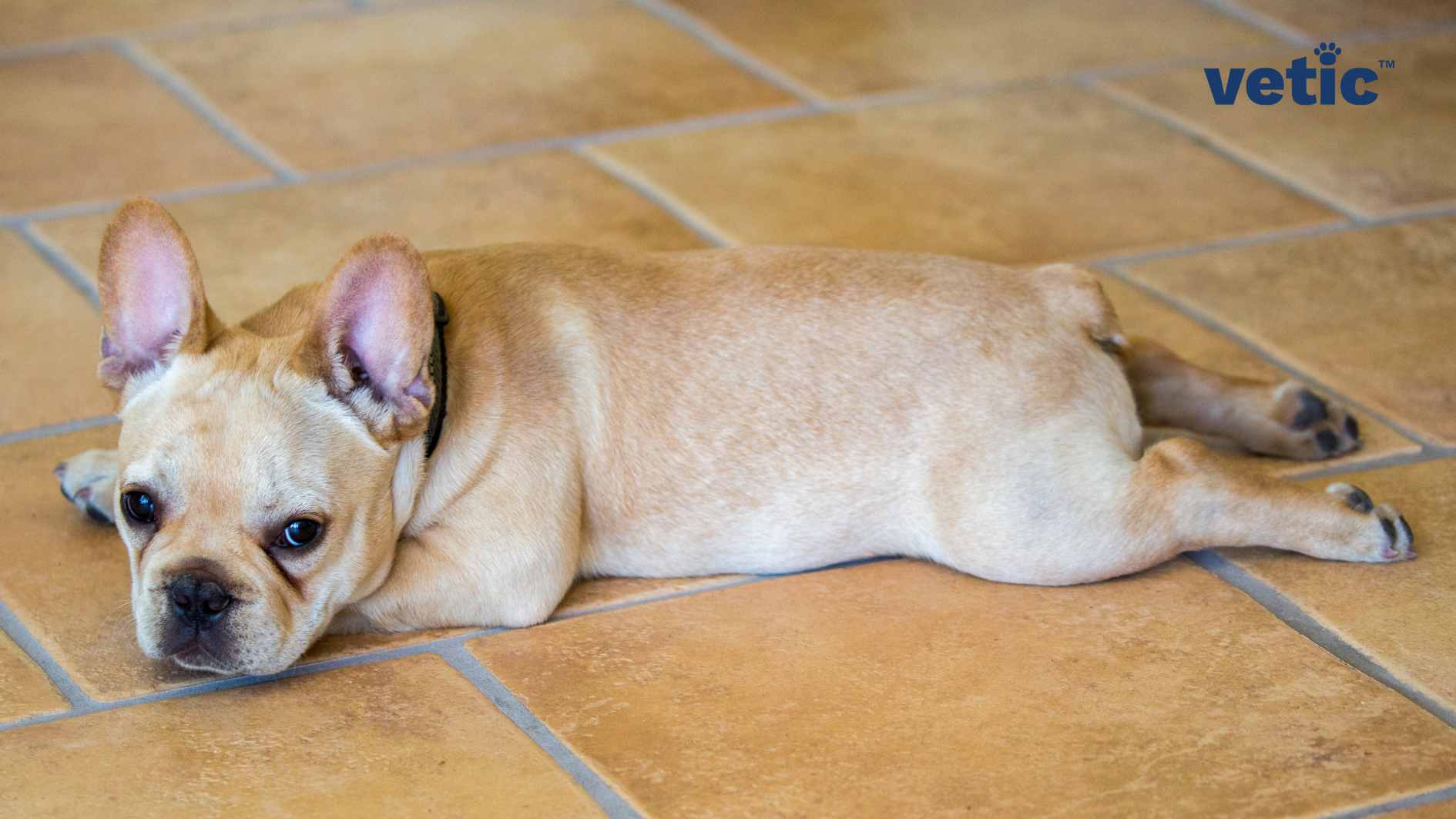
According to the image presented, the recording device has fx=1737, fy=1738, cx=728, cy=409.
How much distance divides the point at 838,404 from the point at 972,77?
271cm

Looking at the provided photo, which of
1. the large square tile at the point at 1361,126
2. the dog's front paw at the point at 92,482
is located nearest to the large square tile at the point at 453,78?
the large square tile at the point at 1361,126

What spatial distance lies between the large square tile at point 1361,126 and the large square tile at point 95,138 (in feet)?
8.79

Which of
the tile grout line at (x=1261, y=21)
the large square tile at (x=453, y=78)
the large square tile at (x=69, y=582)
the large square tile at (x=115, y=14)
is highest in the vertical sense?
the tile grout line at (x=1261, y=21)

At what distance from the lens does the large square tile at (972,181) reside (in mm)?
4297

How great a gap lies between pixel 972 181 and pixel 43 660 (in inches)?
109

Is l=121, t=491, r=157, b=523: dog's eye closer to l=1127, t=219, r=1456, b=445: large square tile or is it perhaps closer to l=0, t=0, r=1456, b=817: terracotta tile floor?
l=0, t=0, r=1456, b=817: terracotta tile floor

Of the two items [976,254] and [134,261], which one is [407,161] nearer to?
[976,254]

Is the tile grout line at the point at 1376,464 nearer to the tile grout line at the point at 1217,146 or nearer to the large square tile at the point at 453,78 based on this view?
the tile grout line at the point at 1217,146

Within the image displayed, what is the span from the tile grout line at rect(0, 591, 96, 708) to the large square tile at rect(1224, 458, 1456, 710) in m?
1.89

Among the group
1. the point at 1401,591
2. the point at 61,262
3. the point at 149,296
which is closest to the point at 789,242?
the point at 61,262

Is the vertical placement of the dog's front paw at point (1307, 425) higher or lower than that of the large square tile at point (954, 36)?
lower

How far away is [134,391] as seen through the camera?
104 inches

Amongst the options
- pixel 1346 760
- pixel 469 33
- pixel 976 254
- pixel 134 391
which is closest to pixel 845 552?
pixel 1346 760

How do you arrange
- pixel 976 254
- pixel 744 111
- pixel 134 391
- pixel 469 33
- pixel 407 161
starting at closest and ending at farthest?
pixel 134 391, pixel 976 254, pixel 407 161, pixel 744 111, pixel 469 33
